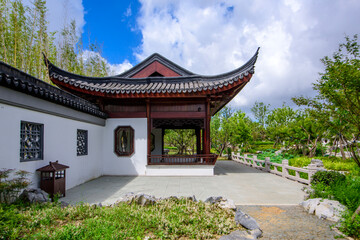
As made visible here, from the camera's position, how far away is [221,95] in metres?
8.85

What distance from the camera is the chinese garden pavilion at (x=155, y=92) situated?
26.7 ft

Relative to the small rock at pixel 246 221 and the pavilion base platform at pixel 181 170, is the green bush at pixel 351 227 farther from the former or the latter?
the pavilion base platform at pixel 181 170

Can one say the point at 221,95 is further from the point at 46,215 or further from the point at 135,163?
the point at 46,215

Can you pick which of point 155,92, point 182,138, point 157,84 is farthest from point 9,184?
point 182,138

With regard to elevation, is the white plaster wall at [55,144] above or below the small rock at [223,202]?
above

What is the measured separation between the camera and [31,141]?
4840mm

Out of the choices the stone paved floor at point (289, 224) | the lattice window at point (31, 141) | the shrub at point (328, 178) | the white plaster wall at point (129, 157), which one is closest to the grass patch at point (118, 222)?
the stone paved floor at point (289, 224)

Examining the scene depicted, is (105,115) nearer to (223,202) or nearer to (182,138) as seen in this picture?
(223,202)

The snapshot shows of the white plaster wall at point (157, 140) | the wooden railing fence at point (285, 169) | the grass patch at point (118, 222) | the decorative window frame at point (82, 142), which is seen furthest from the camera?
the white plaster wall at point (157, 140)

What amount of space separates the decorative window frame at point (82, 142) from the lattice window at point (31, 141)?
170cm

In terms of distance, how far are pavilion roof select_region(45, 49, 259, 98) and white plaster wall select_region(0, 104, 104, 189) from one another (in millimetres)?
1759

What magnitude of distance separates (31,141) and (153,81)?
596 centimetres

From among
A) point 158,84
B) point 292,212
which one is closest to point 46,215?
point 292,212

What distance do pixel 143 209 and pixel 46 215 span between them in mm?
1560
